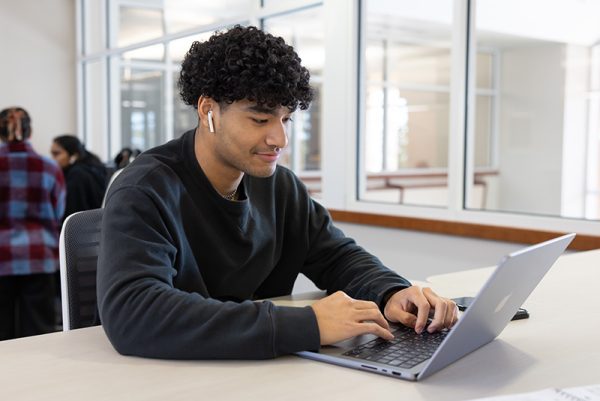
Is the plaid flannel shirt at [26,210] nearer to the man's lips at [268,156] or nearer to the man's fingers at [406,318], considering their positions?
the man's lips at [268,156]

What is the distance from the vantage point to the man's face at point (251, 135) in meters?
1.26

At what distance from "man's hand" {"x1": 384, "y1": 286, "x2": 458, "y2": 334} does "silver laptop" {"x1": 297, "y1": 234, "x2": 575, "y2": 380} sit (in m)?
0.02

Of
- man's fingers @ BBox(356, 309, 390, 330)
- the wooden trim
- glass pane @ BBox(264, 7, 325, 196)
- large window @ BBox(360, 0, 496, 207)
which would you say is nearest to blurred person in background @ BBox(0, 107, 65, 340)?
the wooden trim

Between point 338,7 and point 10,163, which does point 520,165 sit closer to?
point 338,7

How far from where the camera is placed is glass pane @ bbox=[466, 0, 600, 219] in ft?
19.2

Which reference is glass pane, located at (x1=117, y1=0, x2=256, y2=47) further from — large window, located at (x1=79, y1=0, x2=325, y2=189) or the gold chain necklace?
the gold chain necklace

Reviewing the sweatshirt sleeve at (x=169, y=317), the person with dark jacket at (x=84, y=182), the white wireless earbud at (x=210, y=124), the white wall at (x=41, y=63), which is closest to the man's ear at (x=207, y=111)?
the white wireless earbud at (x=210, y=124)

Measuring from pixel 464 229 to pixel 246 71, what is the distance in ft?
5.76

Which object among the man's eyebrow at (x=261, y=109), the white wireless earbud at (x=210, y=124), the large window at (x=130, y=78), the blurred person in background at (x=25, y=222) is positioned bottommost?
the blurred person in background at (x=25, y=222)

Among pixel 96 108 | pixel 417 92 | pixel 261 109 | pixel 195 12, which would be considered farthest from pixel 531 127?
pixel 261 109

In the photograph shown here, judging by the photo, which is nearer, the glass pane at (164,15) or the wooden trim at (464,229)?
the wooden trim at (464,229)

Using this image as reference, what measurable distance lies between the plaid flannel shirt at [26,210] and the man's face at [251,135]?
1907 millimetres

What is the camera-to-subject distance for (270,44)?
4.22ft

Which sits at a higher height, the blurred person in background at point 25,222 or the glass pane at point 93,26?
the glass pane at point 93,26
